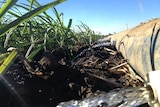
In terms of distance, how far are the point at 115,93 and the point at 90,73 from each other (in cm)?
44

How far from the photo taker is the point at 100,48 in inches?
131

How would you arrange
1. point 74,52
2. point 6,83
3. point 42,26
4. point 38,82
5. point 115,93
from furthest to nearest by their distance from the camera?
point 74,52 → point 42,26 → point 38,82 → point 6,83 → point 115,93

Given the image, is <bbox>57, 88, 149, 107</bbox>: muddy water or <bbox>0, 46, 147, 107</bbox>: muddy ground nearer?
<bbox>57, 88, 149, 107</bbox>: muddy water

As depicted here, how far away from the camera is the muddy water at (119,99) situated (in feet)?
3.91

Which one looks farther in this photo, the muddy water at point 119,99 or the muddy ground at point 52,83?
the muddy ground at point 52,83

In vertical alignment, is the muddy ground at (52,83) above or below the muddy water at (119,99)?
above

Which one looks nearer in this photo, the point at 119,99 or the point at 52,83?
the point at 119,99

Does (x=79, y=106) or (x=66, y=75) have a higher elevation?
(x=66, y=75)

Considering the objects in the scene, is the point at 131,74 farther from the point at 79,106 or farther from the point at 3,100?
the point at 3,100


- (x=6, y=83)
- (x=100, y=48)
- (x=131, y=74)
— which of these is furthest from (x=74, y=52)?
(x=6, y=83)

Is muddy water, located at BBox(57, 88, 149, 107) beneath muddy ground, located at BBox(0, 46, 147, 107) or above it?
beneath

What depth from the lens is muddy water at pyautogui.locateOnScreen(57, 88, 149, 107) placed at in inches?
46.9

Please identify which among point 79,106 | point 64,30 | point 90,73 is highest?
point 64,30

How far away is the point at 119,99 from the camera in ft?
4.32
